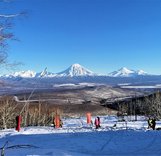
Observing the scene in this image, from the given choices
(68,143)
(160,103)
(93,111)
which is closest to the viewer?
(68,143)

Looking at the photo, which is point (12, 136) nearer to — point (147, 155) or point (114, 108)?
point (147, 155)

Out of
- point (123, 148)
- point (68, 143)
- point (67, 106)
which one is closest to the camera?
point (123, 148)

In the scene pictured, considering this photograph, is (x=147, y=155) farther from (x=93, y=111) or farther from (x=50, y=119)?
(x=93, y=111)

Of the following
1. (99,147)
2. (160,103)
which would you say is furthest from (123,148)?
(160,103)

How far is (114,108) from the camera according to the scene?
153 m

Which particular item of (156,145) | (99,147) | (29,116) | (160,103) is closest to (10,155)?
(99,147)

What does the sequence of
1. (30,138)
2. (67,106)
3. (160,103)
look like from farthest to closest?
1. (67,106)
2. (160,103)
3. (30,138)

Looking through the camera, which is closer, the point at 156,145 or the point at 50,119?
the point at 156,145

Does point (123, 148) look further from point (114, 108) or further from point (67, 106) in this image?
point (67, 106)

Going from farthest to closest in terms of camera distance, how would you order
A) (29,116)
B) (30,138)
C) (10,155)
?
(29,116), (30,138), (10,155)

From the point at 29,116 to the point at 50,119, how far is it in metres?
4.64

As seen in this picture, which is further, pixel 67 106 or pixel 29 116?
pixel 67 106

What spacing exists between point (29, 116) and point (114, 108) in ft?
280

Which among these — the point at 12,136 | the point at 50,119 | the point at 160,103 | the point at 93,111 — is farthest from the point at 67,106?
the point at 12,136
